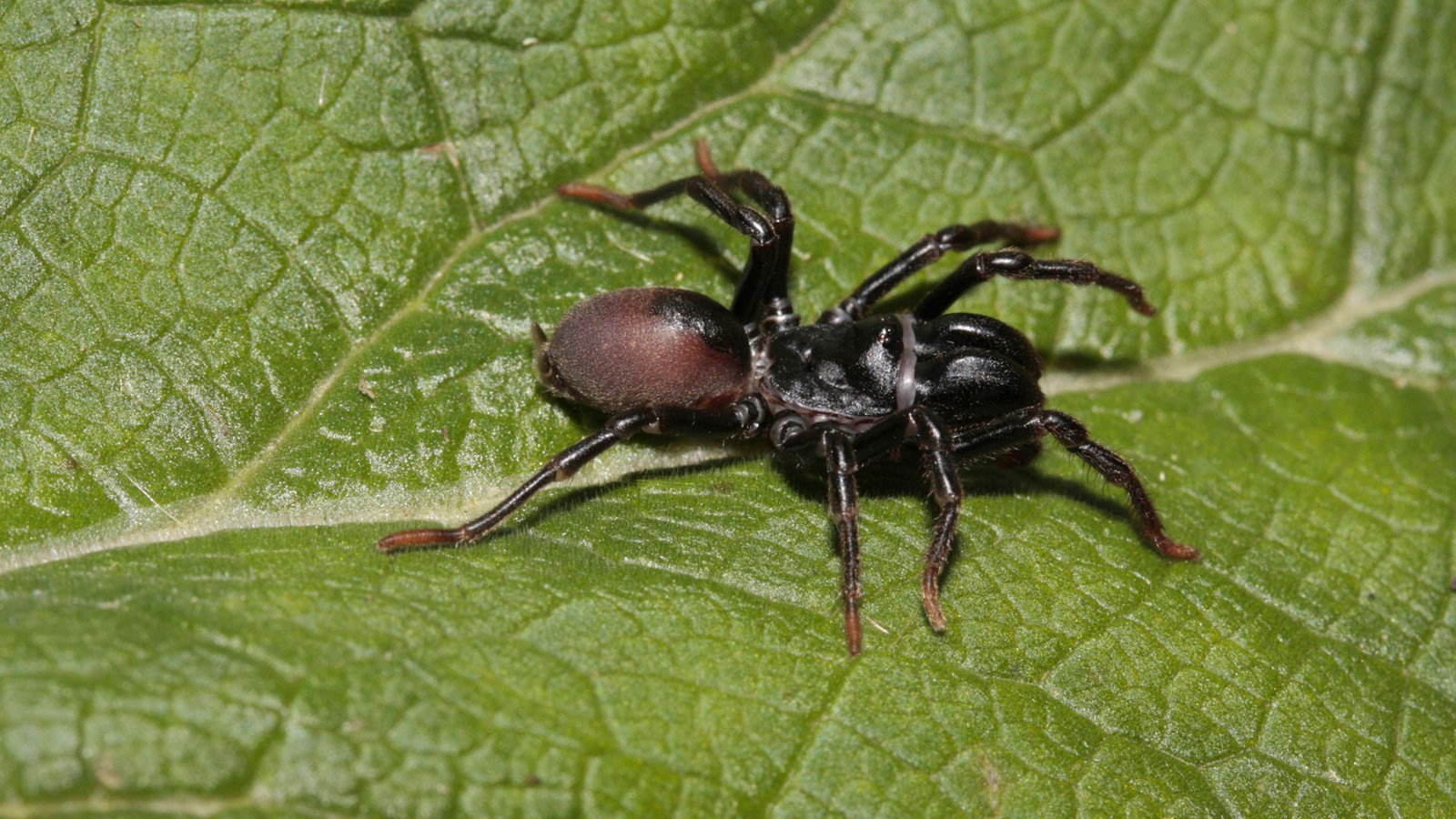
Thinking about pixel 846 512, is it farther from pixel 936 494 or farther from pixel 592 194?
pixel 592 194

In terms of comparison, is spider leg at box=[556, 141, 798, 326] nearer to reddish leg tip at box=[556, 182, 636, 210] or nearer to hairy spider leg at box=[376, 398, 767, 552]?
reddish leg tip at box=[556, 182, 636, 210]

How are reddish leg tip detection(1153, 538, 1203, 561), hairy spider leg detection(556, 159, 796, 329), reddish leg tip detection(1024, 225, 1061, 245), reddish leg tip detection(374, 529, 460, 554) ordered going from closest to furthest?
reddish leg tip detection(374, 529, 460, 554), reddish leg tip detection(1153, 538, 1203, 561), hairy spider leg detection(556, 159, 796, 329), reddish leg tip detection(1024, 225, 1061, 245)

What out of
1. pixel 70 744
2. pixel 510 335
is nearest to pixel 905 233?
pixel 510 335

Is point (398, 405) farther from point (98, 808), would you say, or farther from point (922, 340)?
point (922, 340)

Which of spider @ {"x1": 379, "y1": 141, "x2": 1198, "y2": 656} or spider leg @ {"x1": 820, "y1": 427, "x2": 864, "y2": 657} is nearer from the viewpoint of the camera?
spider leg @ {"x1": 820, "y1": 427, "x2": 864, "y2": 657}

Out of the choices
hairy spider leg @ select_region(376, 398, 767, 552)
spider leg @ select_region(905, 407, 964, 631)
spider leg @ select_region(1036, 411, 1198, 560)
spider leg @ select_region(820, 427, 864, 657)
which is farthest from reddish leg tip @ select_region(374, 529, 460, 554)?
spider leg @ select_region(1036, 411, 1198, 560)

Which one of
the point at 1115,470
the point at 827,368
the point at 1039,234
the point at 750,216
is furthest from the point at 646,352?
the point at 1039,234
